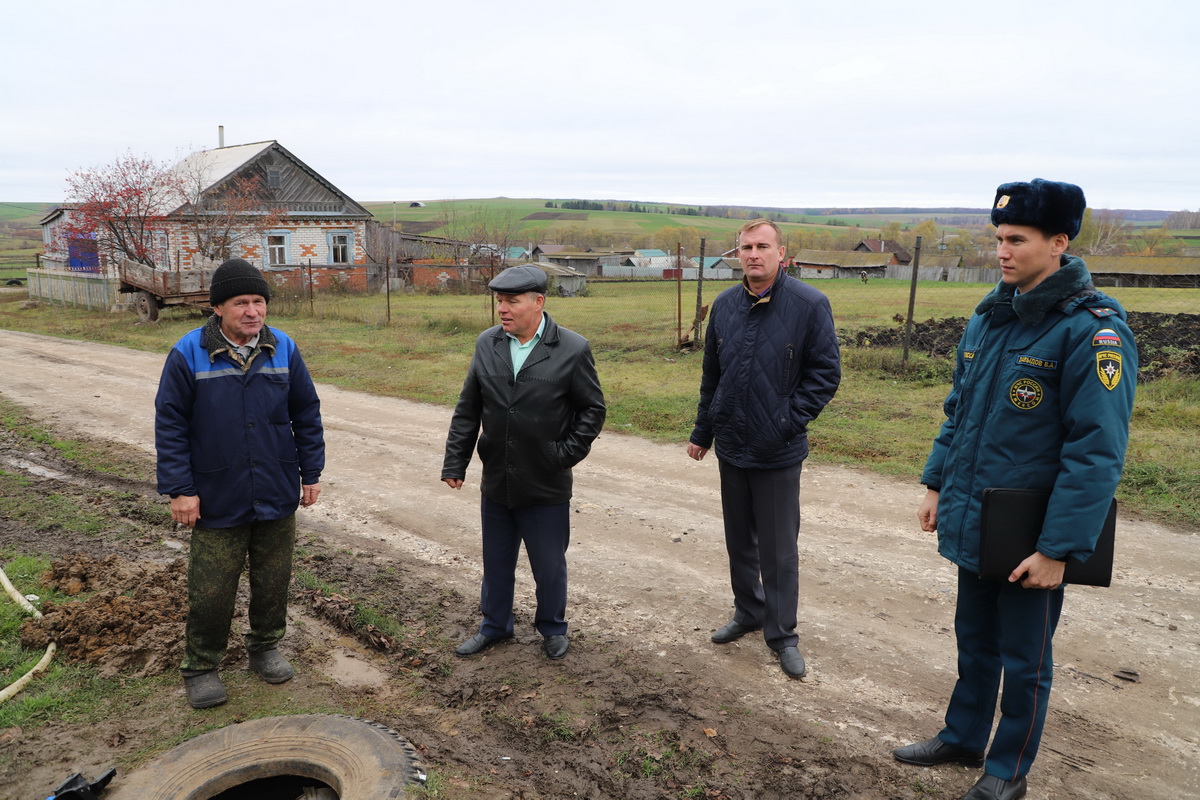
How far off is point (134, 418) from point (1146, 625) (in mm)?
10219

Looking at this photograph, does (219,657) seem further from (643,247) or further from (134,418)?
(643,247)

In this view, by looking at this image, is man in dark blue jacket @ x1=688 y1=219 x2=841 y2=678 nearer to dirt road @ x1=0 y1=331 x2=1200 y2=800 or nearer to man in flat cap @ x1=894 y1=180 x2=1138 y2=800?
dirt road @ x1=0 y1=331 x2=1200 y2=800

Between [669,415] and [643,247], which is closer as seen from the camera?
[669,415]

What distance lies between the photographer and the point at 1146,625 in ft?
14.3

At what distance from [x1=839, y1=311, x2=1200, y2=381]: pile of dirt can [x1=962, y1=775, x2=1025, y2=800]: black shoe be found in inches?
427

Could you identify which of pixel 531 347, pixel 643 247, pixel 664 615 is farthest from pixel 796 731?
pixel 643 247

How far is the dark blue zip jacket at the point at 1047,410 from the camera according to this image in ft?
8.30

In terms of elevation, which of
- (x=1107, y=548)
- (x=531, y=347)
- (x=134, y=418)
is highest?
(x=531, y=347)

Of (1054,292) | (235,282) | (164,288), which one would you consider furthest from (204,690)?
(164,288)

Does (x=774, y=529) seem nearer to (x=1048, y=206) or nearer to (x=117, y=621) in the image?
(x=1048, y=206)

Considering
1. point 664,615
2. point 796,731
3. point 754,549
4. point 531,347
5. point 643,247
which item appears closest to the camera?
point 796,731

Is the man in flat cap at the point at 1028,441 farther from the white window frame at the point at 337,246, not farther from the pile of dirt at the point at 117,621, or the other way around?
the white window frame at the point at 337,246

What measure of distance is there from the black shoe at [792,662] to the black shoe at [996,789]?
1.01 metres

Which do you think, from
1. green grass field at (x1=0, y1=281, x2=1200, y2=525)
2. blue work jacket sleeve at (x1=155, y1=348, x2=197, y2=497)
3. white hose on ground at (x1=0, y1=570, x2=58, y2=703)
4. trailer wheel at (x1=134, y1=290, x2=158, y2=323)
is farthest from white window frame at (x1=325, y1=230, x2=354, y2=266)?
blue work jacket sleeve at (x1=155, y1=348, x2=197, y2=497)
